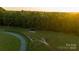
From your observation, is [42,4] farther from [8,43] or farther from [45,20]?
[8,43]

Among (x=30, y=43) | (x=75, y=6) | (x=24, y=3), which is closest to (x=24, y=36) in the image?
(x=30, y=43)

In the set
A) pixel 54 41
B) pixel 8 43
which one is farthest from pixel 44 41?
pixel 8 43

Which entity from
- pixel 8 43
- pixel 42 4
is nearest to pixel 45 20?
pixel 42 4

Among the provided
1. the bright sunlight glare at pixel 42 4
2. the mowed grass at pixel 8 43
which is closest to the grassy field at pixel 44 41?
the mowed grass at pixel 8 43

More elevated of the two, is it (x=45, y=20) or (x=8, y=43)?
(x=45, y=20)

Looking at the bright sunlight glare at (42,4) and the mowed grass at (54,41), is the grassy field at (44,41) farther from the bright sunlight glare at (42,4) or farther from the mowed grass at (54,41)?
the bright sunlight glare at (42,4)

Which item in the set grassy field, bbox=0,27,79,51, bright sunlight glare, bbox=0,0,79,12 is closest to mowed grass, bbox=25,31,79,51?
grassy field, bbox=0,27,79,51

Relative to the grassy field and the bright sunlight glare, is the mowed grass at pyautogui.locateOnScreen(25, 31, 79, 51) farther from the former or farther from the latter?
the bright sunlight glare
